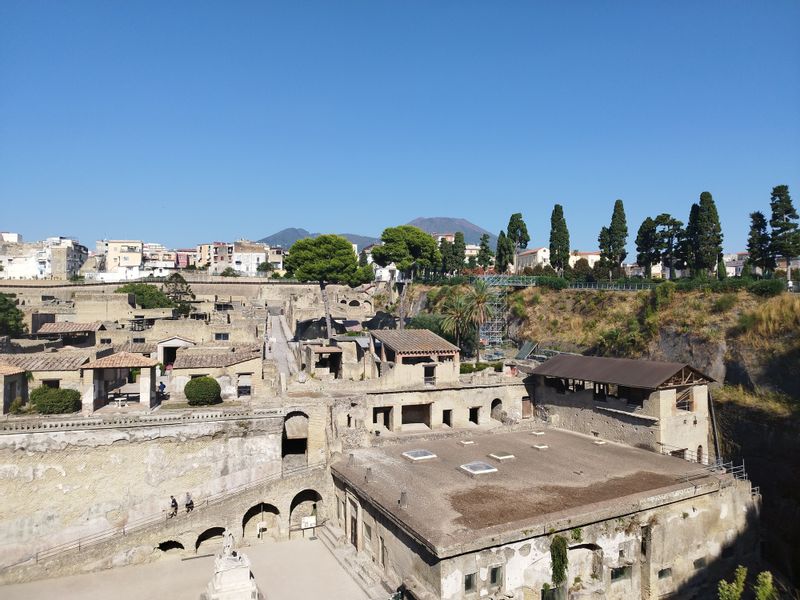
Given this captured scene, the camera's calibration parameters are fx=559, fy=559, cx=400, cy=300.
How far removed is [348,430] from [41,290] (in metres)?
67.8

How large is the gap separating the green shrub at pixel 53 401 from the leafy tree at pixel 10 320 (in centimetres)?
2692

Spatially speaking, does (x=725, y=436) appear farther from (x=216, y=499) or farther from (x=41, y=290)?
(x=41, y=290)

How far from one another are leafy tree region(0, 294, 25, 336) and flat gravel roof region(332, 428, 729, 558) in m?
37.8

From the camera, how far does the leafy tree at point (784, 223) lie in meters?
39.5

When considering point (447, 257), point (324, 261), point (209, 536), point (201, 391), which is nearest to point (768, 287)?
point (201, 391)

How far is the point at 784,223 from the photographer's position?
3969 cm

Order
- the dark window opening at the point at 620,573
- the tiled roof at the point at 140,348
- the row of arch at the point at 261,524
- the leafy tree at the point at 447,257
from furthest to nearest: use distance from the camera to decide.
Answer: the leafy tree at the point at 447,257 < the tiled roof at the point at 140,348 < the row of arch at the point at 261,524 < the dark window opening at the point at 620,573

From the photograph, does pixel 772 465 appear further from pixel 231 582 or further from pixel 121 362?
pixel 121 362

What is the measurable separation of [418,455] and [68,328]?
30781 mm

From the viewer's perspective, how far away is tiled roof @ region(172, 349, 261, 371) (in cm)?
3156

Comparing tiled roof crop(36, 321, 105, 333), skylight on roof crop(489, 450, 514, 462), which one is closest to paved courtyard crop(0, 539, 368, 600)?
skylight on roof crop(489, 450, 514, 462)

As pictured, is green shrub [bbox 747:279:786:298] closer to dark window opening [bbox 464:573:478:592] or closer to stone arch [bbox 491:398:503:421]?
A: stone arch [bbox 491:398:503:421]

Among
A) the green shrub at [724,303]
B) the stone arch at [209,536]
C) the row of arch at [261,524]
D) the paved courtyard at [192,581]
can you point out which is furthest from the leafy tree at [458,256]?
the paved courtyard at [192,581]

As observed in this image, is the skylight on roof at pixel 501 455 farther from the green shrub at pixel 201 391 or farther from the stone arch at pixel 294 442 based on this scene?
the green shrub at pixel 201 391
